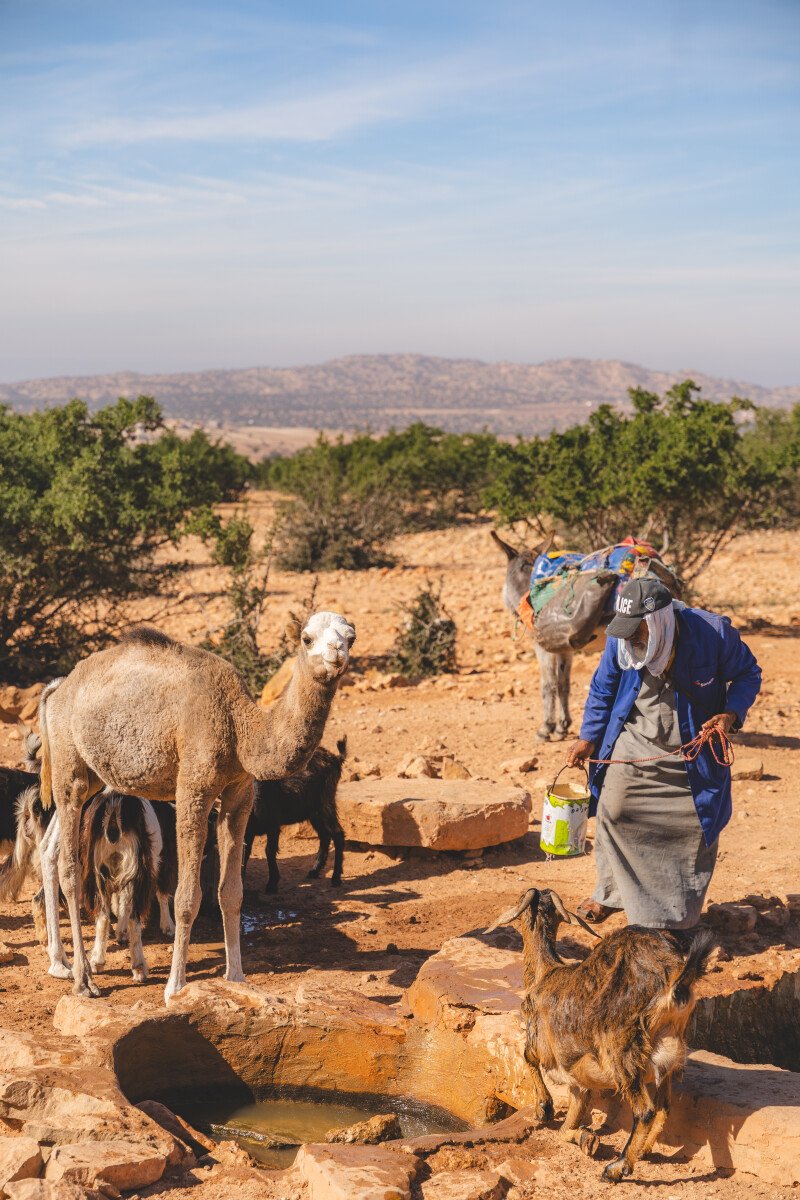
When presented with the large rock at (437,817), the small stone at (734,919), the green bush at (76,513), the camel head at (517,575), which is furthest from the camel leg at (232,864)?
the green bush at (76,513)

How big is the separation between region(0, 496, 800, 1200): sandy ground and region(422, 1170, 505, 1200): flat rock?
234 mm

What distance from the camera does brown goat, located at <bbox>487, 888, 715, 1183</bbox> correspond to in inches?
172

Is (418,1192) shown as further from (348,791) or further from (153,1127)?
(348,791)

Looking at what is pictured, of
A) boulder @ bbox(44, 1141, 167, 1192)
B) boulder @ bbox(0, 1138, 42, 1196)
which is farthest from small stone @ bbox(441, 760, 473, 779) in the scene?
boulder @ bbox(0, 1138, 42, 1196)

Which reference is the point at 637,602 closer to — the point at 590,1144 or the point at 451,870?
the point at 590,1144

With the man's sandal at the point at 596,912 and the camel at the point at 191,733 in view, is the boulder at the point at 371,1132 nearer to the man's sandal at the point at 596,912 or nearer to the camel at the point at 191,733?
the camel at the point at 191,733

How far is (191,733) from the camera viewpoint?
20.0 feet

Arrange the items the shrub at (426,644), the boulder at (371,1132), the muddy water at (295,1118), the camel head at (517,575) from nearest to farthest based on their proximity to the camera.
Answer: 1. the boulder at (371,1132)
2. the muddy water at (295,1118)
3. the camel head at (517,575)
4. the shrub at (426,644)

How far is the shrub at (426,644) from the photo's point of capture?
48.2ft

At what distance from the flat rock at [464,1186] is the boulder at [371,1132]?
69cm

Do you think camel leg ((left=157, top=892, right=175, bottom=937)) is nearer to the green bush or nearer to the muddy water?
the muddy water

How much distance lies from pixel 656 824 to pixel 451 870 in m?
3.19

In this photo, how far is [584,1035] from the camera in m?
4.56

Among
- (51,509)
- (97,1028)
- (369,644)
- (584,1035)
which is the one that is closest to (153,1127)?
(97,1028)
